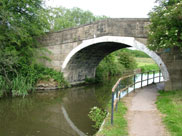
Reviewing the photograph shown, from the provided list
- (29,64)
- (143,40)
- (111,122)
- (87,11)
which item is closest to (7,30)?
(29,64)

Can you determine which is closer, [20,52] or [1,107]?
[1,107]

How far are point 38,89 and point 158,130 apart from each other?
8775 millimetres

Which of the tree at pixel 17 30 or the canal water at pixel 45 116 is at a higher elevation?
the tree at pixel 17 30

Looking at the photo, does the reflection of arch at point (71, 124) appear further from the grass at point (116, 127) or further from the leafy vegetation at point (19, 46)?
the leafy vegetation at point (19, 46)

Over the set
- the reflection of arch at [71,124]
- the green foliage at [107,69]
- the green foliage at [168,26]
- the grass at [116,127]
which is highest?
the green foliage at [168,26]

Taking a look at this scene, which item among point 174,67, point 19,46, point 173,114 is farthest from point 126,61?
point 173,114

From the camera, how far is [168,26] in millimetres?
5574

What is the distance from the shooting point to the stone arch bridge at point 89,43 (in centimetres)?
832

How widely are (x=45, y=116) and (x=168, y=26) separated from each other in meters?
5.31

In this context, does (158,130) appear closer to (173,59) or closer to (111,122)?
(111,122)

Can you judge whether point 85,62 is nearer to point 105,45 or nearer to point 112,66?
point 105,45

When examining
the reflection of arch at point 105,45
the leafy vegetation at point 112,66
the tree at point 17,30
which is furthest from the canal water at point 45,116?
the leafy vegetation at point 112,66

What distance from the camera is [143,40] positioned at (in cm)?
816

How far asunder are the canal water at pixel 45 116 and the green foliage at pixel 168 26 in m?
3.48
